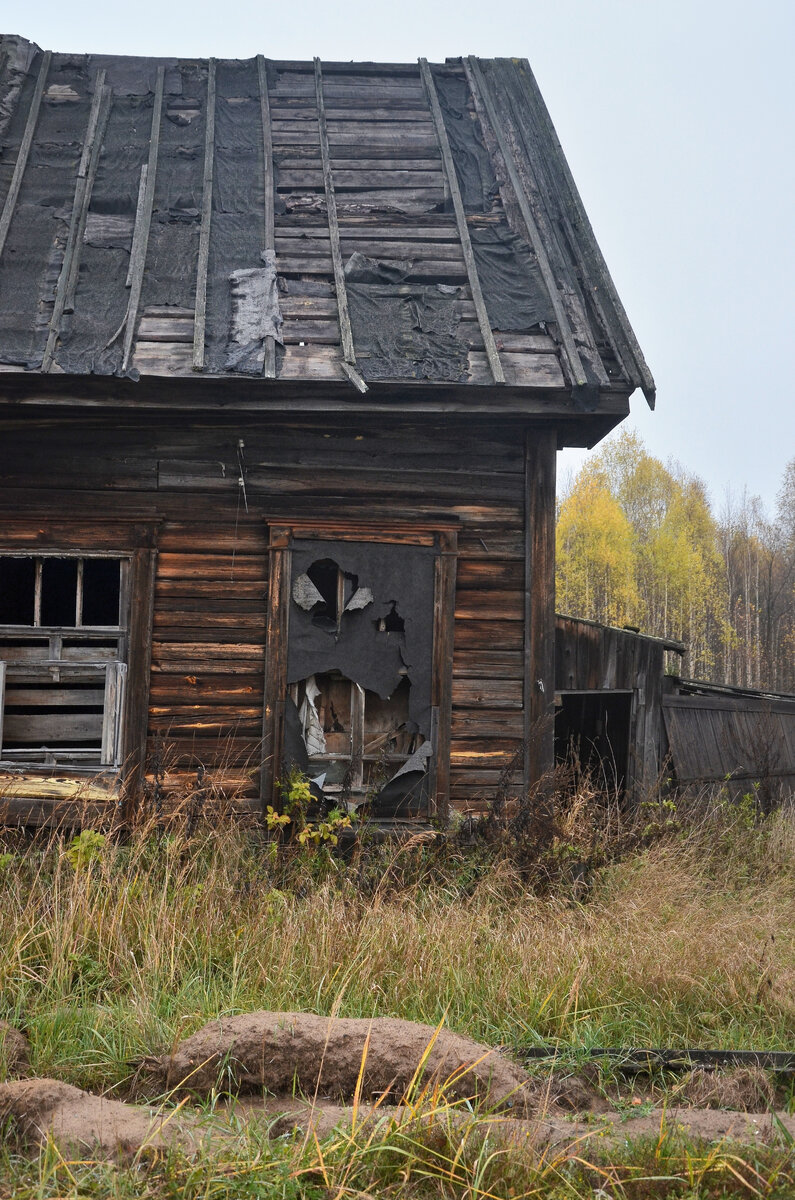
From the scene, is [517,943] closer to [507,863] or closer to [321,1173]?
[507,863]

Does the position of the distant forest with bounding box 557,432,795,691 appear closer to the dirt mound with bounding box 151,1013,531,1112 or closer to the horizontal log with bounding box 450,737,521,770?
the horizontal log with bounding box 450,737,521,770

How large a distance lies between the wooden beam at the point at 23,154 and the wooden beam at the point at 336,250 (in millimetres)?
2407

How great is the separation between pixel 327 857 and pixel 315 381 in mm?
3069

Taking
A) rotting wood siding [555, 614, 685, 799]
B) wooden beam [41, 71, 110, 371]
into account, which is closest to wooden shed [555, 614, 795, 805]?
rotting wood siding [555, 614, 685, 799]

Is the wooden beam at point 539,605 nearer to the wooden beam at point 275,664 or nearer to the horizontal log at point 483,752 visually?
the horizontal log at point 483,752

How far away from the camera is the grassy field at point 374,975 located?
8.60 ft

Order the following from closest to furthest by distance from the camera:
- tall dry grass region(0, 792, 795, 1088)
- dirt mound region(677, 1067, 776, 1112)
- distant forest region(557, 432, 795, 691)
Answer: dirt mound region(677, 1067, 776, 1112), tall dry grass region(0, 792, 795, 1088), distant forest region(557, 432, 795, 691)

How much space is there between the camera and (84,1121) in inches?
108

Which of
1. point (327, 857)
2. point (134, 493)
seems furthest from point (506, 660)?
point (134, 493)

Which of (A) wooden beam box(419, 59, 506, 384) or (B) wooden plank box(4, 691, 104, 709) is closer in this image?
(A) wooden beam box(419, 59, 506, 384)

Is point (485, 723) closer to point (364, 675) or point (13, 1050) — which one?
point (364, 675)

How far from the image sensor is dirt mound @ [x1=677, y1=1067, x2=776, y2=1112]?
3235 millimetres

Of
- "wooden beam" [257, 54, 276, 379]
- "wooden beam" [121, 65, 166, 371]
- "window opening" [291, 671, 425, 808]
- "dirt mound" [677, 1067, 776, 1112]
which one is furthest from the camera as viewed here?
"window opening" [291, 671, 425, 808]

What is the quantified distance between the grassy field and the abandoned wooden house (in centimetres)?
87
